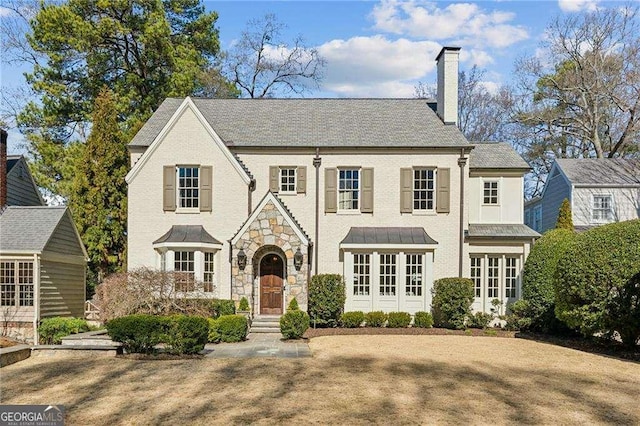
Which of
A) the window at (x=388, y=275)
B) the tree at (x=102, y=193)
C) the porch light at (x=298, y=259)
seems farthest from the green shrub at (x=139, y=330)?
the tree at (x=102, y=193)

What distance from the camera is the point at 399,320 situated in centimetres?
1912

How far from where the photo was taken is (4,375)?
10414 millimetres

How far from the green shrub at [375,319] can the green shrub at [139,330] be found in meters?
8.60

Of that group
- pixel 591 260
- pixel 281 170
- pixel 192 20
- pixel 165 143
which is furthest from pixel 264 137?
pixel 192 20

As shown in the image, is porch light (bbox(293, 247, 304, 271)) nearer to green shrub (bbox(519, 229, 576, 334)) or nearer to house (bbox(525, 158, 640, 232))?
green shrub (bbox(519, 229, 576, 334))

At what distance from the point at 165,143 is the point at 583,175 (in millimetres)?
23671

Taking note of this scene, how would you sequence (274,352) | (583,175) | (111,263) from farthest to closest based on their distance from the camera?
(583,175) < (111,263) < (274,352)

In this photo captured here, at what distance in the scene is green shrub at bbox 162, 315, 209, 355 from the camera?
12.3 metres

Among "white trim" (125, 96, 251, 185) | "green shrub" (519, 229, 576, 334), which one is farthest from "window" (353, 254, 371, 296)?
"green shrub" (519, 229, 576, 334)

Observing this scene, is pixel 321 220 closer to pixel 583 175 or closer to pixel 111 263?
pixel 111 263

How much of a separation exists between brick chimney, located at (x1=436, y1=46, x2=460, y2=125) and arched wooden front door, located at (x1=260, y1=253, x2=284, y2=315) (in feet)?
28.9

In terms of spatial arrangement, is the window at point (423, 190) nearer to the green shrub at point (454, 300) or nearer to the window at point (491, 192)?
the window at point (491, 192)

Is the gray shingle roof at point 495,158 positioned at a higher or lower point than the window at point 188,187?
higher

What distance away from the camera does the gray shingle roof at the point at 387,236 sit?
782 inches
